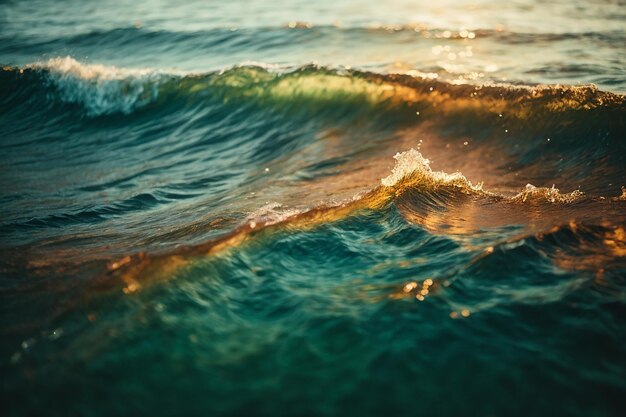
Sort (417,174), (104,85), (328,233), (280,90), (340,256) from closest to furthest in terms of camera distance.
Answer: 1. (340,256)
2. (328,233)
3. (417,174)
4. (280,90)
5. (104,85)

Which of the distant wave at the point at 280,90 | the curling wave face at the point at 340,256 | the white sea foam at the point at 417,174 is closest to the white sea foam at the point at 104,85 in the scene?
the distant wave at the point at 280,90

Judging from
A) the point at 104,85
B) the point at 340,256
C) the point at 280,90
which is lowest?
the point at 340,256

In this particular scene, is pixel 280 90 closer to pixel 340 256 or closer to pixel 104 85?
pixel 104 85

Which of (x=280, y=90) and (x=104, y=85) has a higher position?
(x=104, y=85)

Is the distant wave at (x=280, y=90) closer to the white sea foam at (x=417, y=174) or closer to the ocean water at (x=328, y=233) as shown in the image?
the ocean water at (x=328, y=233)

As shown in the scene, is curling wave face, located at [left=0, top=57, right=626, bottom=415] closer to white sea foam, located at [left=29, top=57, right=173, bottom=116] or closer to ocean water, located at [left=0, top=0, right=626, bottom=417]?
ocean water, located at [left=0, top=0, right=626, bottom=417]

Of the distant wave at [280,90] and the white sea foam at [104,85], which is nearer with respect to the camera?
the distant wave at [280,90]

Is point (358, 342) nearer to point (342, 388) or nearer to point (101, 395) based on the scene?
point (342, 388)

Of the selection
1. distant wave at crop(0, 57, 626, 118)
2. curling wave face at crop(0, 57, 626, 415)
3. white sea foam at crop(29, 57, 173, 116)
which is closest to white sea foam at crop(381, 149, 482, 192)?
curling wave face at crop(0, 57, 626, 415)

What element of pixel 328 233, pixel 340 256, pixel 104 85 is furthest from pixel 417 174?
pixel 104 85
